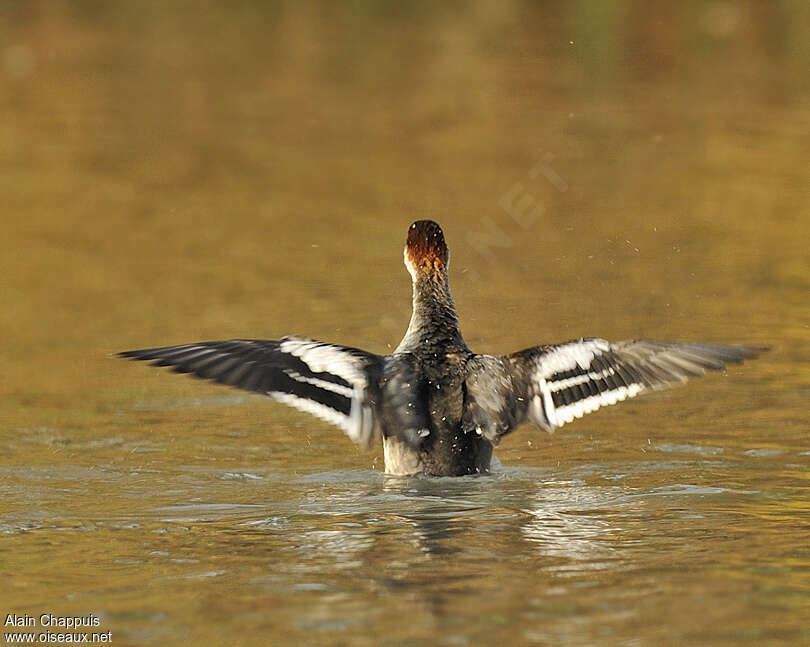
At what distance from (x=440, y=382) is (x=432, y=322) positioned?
1.81 feet

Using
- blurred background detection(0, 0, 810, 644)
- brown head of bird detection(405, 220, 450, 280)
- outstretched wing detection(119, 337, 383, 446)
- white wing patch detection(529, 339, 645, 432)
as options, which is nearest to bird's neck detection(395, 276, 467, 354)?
brown head of bird detection(405, 220, 450, 280)

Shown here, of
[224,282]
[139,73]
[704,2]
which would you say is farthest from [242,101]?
[704,2]

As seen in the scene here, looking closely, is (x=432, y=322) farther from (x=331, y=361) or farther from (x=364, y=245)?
(x=364, y=245)

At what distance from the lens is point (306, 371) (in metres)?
8.53

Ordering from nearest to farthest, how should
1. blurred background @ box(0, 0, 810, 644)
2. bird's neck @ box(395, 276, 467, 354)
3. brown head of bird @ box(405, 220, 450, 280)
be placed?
blurred background @ box(0, 0, 810, 644) → bird's neck @ box(395, 276, 467, 354) → brown head of bird @ box(405, 220, 450, 280)

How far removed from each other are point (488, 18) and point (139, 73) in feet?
29.8

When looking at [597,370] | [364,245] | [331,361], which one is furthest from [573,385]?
[364,245]

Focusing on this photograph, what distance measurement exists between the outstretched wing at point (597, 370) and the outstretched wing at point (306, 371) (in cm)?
80

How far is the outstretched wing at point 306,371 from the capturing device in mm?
8445

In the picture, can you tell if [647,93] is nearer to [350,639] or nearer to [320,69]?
[320,69]

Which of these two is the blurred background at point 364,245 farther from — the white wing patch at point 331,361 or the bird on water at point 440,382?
the white wing patch at point 331,361

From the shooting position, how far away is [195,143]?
63.2 feet

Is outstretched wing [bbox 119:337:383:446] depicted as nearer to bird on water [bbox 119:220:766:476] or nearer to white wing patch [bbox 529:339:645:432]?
bird on water [bbox 119:220:766:476]

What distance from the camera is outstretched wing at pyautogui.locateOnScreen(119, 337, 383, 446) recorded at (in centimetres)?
845
